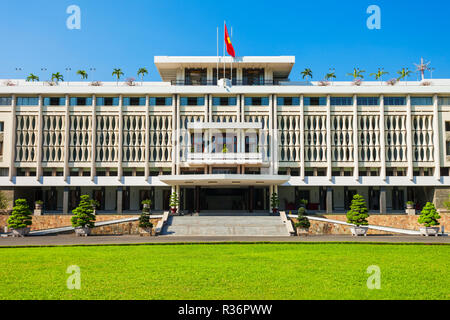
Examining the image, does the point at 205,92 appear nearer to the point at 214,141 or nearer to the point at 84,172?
the point at 214,141

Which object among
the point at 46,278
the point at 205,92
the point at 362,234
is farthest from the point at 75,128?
the point at 46,278

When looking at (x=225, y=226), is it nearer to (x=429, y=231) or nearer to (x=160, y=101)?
(x=429, y=231)

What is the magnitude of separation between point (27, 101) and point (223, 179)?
28438 millimetres

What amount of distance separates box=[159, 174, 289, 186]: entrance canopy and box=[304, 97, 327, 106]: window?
1293 cm

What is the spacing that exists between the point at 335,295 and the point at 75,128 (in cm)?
5005

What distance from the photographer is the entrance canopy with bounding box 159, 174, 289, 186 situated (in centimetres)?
4569

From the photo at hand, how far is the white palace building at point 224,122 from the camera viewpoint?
53.8m

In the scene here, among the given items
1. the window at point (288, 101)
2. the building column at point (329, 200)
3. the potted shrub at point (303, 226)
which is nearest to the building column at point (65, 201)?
the window at point (288, 101)

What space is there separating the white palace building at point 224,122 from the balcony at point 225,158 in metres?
2.14

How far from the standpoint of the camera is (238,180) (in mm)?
46594

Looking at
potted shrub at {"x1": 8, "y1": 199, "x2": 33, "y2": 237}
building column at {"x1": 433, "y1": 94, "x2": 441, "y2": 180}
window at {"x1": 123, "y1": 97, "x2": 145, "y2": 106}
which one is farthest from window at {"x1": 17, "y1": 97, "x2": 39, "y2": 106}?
building column at {"x1": 433, "y1": 94, "x2": 441, "y2": 180}

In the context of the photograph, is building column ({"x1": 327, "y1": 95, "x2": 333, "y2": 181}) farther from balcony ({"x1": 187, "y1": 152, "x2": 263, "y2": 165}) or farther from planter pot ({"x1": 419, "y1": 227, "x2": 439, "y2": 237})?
planter pot ({"x1": 419, "y1": 227, "x2": 439, "y2": 237})

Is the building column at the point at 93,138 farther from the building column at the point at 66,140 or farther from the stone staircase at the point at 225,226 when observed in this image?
the stone staircase at the point at 225,226

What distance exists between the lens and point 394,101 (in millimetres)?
55219
